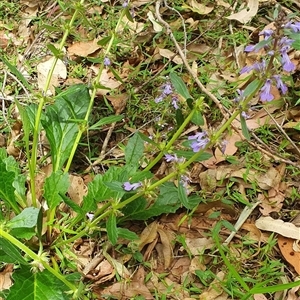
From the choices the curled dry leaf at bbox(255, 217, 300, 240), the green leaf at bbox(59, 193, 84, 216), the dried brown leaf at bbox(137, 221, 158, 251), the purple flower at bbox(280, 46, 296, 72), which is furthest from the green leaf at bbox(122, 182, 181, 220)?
A: the purple flower at bbox(280, 46, 296, 72)

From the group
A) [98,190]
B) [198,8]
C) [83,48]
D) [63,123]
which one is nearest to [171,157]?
[98,190]

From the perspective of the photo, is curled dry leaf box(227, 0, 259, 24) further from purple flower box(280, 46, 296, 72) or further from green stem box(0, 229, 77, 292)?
green stem box(0, 229, 77, 292)

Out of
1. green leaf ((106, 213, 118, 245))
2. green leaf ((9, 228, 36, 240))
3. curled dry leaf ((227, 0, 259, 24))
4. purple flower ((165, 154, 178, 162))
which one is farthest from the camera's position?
curled dry leaf ((227, 0, 259, 24))

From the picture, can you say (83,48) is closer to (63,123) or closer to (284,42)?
(63,123)

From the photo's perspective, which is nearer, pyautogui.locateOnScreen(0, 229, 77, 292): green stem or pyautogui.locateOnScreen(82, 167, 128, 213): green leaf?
pyautogui.locateOnScreen(0, 229, 77, 292): green stem

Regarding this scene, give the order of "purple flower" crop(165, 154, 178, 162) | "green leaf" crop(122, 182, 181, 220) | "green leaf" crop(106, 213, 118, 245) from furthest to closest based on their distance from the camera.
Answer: "green leaf" crop(122, 182, 181, 220) < "green leaf" crop(106, 213, 118, 245) < "purple flower" crop(165, 154, 178, 162)

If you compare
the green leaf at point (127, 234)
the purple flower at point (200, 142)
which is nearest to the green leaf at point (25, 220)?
the green leaf at point (127, 234)
